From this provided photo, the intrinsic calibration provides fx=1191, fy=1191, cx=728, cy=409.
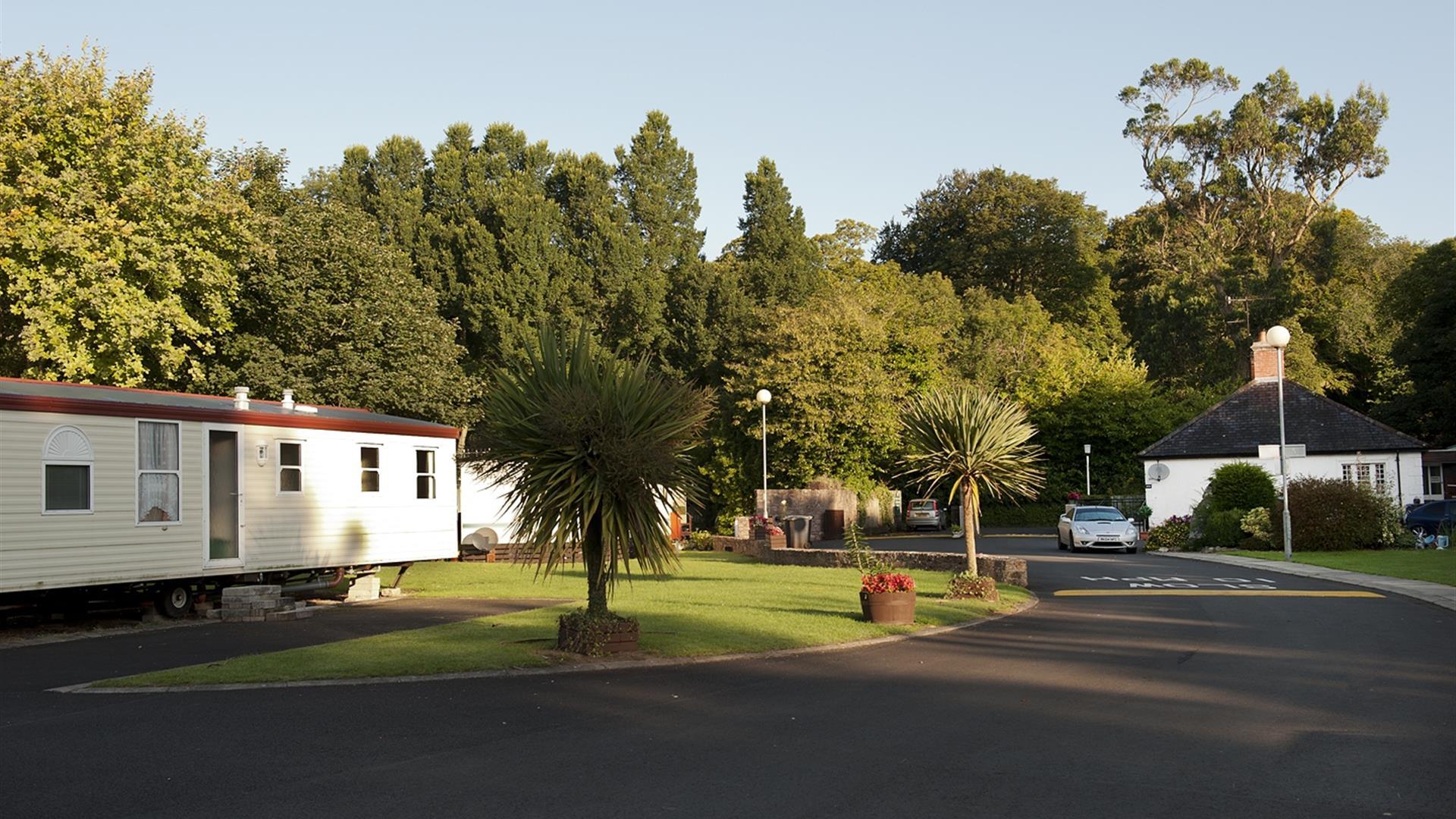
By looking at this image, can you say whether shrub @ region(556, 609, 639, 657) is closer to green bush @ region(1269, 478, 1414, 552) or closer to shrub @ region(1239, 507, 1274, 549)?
green bush @ region(1269, 478, 1414, 552)

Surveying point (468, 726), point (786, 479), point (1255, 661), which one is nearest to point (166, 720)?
point (468, 726)

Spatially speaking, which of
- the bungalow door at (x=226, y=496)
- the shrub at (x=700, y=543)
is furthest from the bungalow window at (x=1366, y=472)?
the bungalow door at (x=226, y=496)

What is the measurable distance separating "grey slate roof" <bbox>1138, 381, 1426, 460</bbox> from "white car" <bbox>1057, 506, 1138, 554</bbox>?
678cm

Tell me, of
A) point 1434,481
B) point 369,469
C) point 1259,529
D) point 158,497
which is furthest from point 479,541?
point 1434,481

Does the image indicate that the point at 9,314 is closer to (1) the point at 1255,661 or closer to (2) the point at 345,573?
(2) the point at 345,573

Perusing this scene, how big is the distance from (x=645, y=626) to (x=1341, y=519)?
23.7 meters

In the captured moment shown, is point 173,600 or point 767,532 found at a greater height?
point 767,532

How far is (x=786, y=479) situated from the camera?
150 feet

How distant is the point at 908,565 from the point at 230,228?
756 inches

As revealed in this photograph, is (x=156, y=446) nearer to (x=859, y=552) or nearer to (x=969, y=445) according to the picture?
(x=859, y=552)

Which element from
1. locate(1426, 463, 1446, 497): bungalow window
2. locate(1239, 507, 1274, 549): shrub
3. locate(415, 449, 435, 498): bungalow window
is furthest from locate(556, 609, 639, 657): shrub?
locate(1426, 463, 1446, 497): bungalow window

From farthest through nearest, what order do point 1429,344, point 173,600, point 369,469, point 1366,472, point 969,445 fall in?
1. point 1429,344
2. point 1366,472
3. point 369,469
4. point 969,445
5. point 173,600

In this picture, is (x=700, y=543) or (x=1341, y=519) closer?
(x=1341, y=519)

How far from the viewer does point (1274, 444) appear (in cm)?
3941
